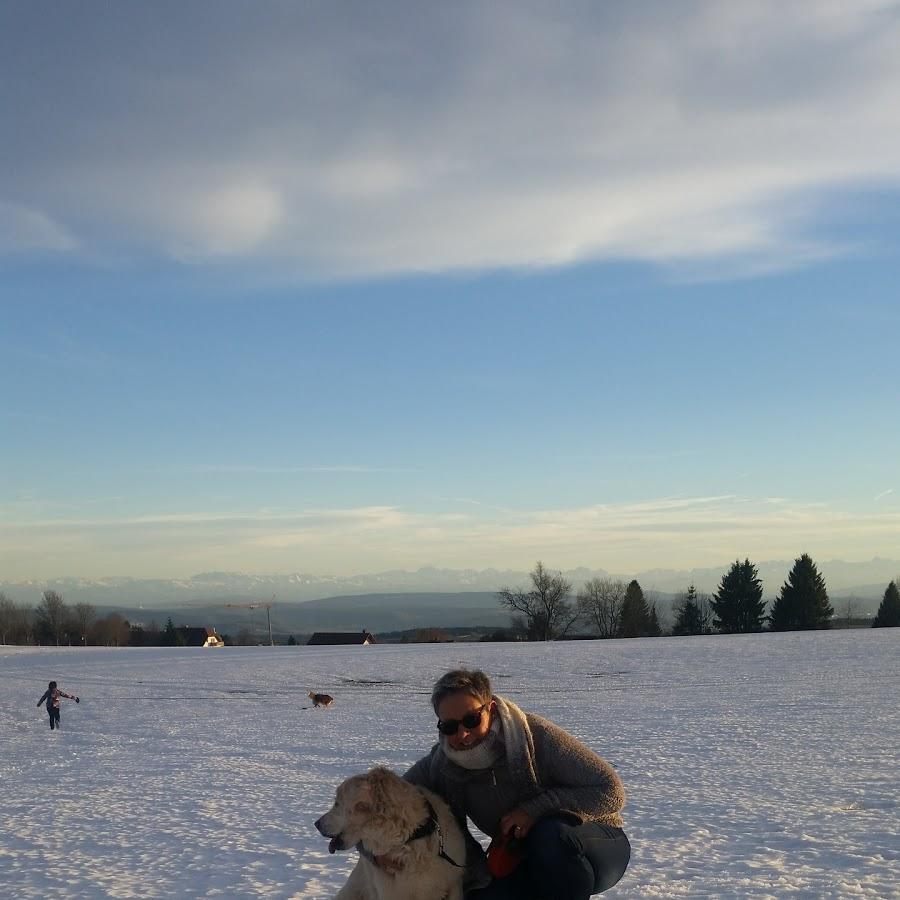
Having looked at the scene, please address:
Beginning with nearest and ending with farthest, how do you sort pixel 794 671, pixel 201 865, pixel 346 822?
pixel 346 822 → pixel 201 865 → pixel 794 671

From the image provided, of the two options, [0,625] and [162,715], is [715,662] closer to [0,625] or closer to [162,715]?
[162,715]

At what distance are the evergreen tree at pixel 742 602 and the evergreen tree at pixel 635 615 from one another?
821 centimetres

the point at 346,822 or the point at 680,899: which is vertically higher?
the point at 346,822

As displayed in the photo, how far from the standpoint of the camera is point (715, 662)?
34281 mm

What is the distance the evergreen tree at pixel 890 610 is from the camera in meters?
70.3

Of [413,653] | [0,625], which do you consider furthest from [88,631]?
[413,653]

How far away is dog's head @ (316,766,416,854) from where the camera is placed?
4020 mm

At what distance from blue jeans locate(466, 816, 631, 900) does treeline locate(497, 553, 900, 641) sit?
236 feet

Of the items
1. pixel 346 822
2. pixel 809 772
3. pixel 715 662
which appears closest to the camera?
pixel 346 822

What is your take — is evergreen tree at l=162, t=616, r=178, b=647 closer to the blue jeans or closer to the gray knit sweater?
the gray knit sweater

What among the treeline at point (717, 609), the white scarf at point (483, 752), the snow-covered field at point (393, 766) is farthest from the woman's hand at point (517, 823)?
the treeline at point (717, 609)

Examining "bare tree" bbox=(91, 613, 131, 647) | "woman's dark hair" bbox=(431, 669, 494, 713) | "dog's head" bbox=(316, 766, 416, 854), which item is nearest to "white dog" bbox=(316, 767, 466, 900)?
"dog's head" bbox=(316, 766, 416, 854)

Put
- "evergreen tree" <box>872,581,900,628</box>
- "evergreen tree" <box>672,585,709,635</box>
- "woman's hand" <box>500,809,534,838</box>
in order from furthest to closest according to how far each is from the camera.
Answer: "evergreen tree" <box>672,585,709,635</box> < "evergreen tree" <box>872,581,900,628</box> < "woman's hand" <box>500,809,534,838</box>

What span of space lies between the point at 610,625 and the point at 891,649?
66.4 meters
